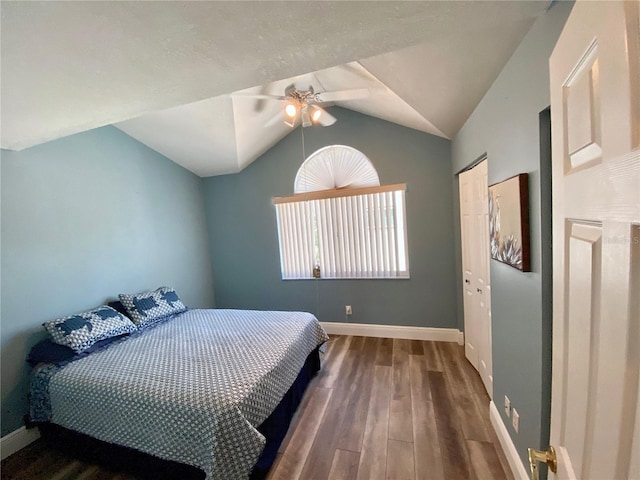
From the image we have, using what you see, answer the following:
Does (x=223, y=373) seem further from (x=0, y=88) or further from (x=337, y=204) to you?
(x=337, y=204)

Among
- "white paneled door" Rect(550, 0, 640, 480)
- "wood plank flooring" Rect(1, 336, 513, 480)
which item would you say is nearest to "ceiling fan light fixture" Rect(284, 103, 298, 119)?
"white paneled door" Rect(550, 0, 640, 480)

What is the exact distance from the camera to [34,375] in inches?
75.7

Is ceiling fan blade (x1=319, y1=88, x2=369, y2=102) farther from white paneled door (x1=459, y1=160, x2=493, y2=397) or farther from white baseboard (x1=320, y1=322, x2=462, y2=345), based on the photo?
white baseboard (x1=320, y1=322, x2=462, y2=345)

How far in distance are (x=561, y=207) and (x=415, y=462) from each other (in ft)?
5.88

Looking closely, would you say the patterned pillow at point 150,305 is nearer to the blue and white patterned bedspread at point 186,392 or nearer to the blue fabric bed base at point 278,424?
the blue and white patterned bedspread at point 186,392

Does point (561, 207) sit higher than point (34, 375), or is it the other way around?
point (561, 207)

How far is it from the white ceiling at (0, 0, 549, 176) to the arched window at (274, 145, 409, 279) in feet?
4.67

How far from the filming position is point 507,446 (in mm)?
1594

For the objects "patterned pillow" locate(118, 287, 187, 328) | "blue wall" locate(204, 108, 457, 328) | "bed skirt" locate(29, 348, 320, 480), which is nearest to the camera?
"bed skirt" locate(29, 348, 320, 480)

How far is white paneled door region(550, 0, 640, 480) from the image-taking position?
1.28 ft

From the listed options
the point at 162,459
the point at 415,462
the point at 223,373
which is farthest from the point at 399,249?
the point at 162,459

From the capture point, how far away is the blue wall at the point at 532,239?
114cm

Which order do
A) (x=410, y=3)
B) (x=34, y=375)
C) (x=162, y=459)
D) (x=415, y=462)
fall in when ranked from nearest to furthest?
(x=410, y=3) → (x=162, y=459) → (x=415, y=462) → (x=34, y=375)

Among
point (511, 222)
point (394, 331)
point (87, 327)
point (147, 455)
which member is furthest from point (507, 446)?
point (87, 327)
